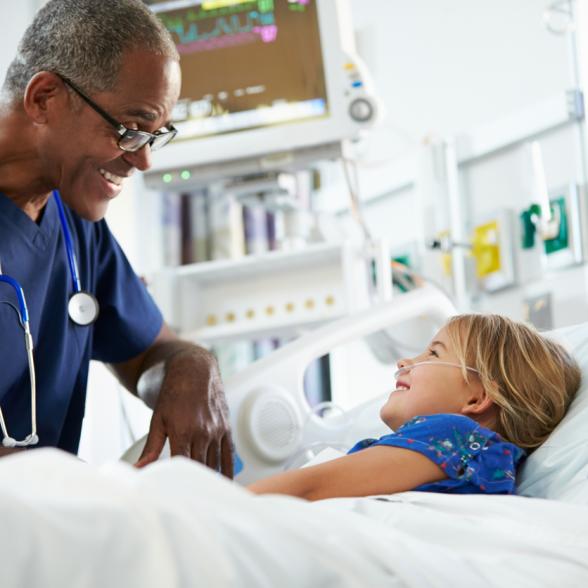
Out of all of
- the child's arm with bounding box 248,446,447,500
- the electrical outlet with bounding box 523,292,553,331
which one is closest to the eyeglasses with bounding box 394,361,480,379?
the child's arm with bounding box 248,446,447,500

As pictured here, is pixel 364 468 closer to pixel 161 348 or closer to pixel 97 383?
pixel 161 348

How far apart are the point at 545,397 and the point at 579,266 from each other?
1525 mm

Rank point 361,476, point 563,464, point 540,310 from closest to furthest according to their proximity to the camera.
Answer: point 361,476 → point 563,464 → point 540,310

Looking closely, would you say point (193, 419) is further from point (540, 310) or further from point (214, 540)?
point (540, 310)

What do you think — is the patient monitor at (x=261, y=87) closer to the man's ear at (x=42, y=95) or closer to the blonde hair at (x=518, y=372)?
the man's ear at (x=42, y=95)

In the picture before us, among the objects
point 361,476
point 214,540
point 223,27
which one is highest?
point 223,27

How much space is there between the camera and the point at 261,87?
300 cm

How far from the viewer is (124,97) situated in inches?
71.9

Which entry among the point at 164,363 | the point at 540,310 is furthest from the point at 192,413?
the point at 540,310

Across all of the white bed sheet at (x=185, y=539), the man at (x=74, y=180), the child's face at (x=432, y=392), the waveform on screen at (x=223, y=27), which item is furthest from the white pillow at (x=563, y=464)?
the waveform on screen at (x=223, y=27)

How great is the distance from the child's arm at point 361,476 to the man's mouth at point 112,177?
81 cm

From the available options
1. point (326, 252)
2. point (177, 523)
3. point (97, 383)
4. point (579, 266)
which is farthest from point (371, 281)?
point (177, 523)

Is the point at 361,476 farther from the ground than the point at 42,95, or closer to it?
closer to it

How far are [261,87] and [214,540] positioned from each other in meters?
2.40
